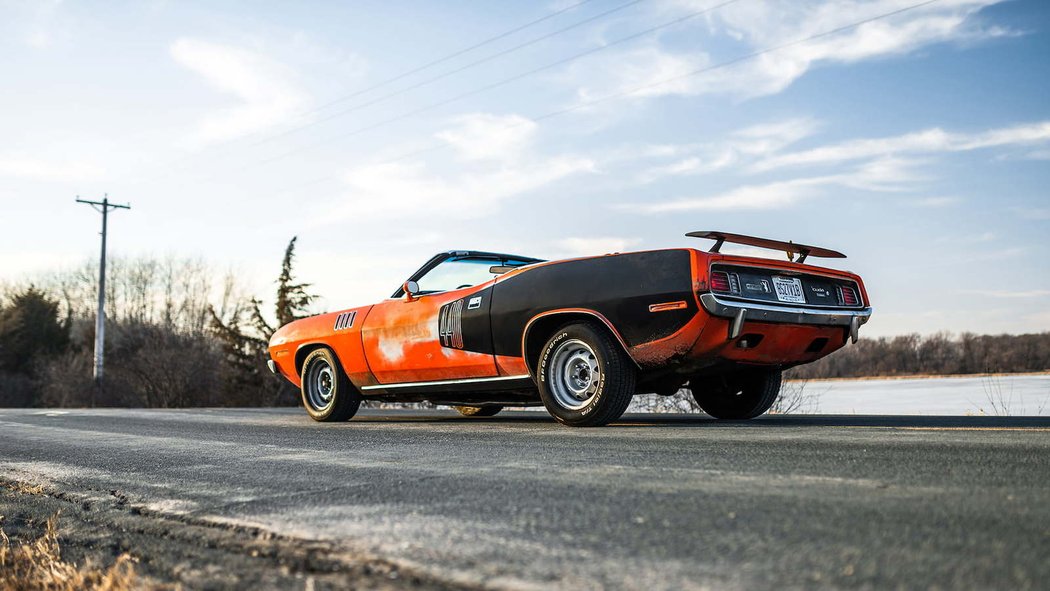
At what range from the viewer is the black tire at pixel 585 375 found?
5913mm

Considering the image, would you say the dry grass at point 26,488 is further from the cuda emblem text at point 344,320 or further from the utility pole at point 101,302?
the utility pole at point 101,302

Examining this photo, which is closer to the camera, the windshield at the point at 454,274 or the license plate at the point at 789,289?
the license plate at the point at 789,289

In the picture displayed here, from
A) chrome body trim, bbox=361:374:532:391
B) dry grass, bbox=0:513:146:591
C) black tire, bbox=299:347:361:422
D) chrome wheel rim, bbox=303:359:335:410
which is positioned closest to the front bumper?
chrome body trim, bbox=361:374:532:391

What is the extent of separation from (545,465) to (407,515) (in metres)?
1.17

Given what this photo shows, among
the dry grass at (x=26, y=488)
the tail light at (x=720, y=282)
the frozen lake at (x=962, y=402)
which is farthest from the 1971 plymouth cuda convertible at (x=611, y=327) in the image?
the frozen lake at (x=962, y=402)

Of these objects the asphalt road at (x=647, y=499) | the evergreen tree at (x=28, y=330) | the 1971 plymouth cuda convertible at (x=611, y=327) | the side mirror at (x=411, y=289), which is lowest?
the asphalt road at (x=647, y=499)

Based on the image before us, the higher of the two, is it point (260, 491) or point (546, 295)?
point (546, 295)

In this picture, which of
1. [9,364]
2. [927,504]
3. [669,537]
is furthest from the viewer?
[9,364]

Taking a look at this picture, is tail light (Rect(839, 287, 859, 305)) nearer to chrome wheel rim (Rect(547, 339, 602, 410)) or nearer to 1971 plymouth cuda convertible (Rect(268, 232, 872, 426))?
1971 plymouth cuda convertible (Rect(268, 232, 872, 426))

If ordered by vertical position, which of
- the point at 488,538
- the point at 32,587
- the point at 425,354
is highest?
the point at 425,354

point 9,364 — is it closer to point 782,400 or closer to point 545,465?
point 782,400

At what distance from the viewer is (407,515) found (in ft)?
9.68

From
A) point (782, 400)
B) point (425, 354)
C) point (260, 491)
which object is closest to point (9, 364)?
point (782, 400)

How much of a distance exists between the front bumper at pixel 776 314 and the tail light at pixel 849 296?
0.27 ft
